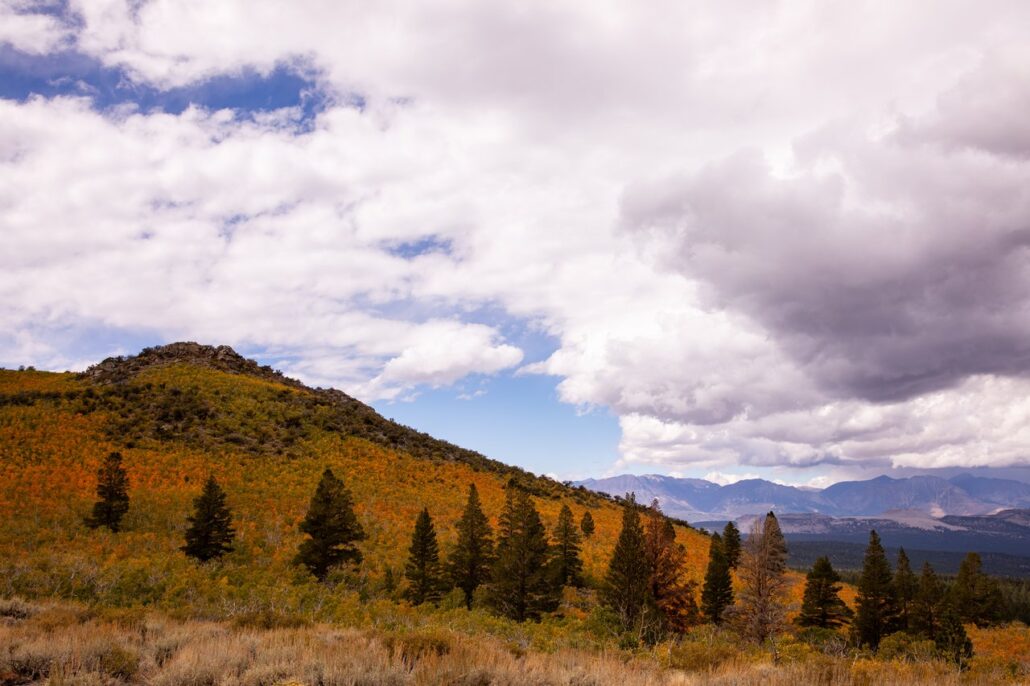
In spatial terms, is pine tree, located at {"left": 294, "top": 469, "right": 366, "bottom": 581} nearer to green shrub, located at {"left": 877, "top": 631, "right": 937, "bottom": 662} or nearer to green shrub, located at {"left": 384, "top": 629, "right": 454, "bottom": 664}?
green shrub, located at {"left": 384, "top": 629, "right": 454, "bottom": 664}

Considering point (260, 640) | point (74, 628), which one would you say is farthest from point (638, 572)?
point (74, 628)

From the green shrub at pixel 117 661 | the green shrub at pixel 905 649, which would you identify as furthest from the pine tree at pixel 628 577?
the green shrub at pixel 117 661

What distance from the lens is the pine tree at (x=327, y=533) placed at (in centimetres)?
2853

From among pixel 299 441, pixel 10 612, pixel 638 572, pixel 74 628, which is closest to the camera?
pixel 74 628

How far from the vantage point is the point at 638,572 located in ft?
92.7

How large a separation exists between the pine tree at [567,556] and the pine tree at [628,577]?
449 centimetres

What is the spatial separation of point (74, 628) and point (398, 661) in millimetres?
7664

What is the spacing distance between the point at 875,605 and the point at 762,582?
1312 centimetres

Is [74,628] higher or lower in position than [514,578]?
higher

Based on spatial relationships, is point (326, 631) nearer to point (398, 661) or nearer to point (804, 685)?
point (398, 661)

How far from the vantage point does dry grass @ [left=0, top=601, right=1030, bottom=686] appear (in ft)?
27.6

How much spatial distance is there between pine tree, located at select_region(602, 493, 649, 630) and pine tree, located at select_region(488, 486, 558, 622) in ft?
10.1

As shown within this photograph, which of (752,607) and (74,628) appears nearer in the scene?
(74,628)

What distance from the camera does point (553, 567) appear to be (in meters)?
32.0
